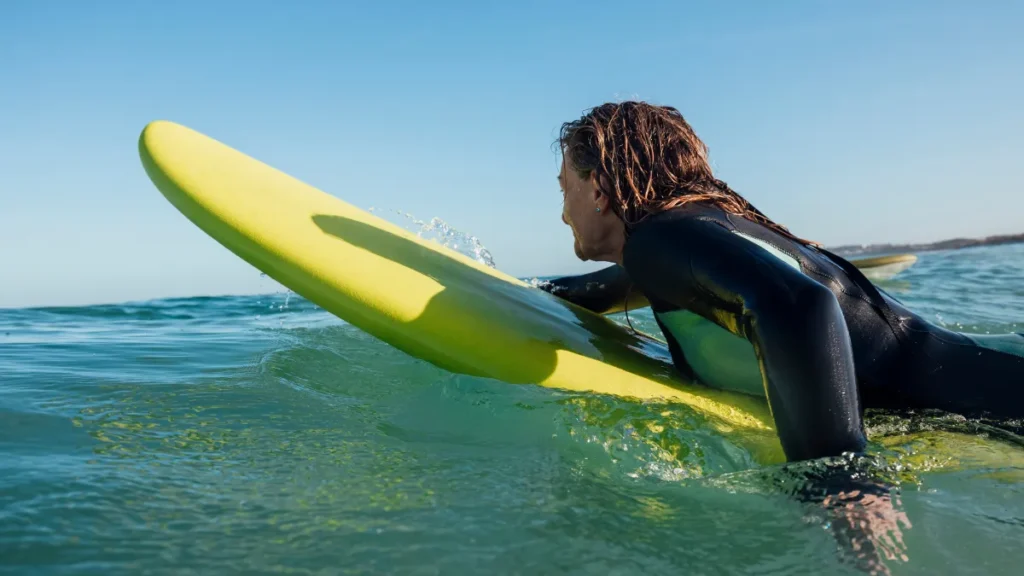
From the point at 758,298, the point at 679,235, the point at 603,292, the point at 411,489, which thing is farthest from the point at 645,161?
the point at 603,292

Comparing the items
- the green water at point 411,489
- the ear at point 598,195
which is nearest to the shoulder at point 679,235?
the ear at point 598,195

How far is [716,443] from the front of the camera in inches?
84.8

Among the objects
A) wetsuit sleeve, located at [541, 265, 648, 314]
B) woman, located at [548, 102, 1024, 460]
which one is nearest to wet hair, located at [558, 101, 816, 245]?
woman, located at [548, 102, 1024, 460]

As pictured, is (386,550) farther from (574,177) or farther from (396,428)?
(574,177)

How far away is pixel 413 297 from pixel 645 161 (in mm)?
947

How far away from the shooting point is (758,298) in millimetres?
1654

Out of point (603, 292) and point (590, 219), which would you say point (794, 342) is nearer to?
point (590, 219)

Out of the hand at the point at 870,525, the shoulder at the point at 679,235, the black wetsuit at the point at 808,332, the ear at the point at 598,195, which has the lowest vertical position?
the hand at the point at 870,525

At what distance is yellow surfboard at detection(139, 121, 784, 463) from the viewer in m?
2.54

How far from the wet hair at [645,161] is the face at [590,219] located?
4cm

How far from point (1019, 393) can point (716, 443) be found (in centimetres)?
90

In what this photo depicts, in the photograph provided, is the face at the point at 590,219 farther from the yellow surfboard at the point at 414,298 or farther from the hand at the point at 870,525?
the hand at the point at 870,525

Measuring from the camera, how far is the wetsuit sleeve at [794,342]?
1584mm

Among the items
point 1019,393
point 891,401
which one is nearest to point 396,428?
point 891,401
